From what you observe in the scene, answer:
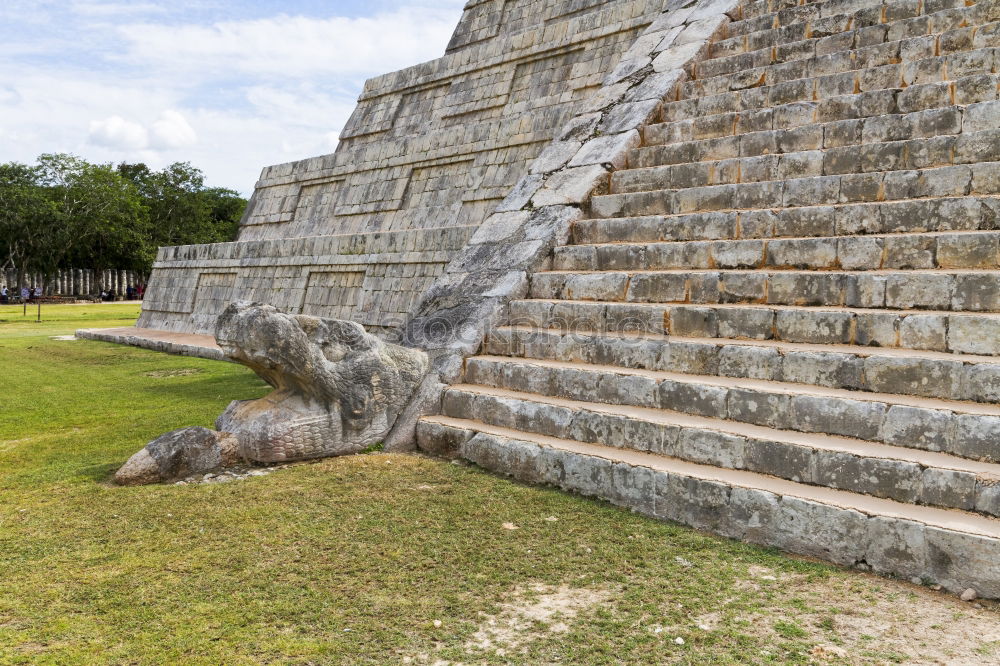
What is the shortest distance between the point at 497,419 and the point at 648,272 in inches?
66.5

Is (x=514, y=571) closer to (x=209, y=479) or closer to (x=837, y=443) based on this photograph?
(x=837, y=443)

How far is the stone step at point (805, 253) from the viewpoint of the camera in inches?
176

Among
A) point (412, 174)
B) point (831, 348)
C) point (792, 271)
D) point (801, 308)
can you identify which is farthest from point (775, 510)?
point (412, 174)

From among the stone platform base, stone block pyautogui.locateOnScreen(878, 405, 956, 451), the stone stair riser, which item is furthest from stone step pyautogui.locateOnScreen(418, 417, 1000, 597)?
the stone platform base

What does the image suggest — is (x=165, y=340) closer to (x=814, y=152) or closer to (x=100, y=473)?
(x=100, y=473)

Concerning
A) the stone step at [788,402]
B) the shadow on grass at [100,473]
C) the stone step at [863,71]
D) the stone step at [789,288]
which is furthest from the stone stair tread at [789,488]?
the stone step at [863,71]

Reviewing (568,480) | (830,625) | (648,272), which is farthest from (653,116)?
(830,625)

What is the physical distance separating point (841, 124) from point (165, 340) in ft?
35.9

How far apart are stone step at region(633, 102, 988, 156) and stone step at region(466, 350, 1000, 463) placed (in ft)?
8.07

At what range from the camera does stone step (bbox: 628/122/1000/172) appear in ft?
17.5

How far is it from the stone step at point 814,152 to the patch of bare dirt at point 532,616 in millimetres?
4204

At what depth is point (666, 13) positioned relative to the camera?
9953 mm

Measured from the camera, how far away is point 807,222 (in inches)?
209

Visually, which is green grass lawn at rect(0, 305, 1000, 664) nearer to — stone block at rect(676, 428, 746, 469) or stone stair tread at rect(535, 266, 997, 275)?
stone block at rect(676, 428, 746, 469)
